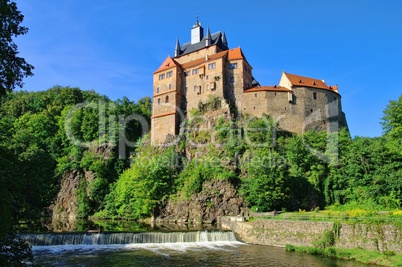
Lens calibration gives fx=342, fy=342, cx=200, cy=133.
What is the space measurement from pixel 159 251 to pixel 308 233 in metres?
12.0

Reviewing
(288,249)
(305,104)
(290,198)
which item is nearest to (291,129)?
(305,104)

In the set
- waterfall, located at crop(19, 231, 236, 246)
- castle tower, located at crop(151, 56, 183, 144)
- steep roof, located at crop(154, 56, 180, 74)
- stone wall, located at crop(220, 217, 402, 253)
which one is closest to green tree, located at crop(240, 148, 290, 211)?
stone wall, located at crop(220, 217, 402, 253)

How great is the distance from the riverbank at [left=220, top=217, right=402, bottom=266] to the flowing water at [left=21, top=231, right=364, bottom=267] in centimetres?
107

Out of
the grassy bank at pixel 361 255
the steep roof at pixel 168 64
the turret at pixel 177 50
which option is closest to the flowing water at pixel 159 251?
the grassy bank at pixel 361 255

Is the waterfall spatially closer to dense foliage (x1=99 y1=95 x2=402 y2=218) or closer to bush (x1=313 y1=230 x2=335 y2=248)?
bush (x1=313 y1=230 x2=335 y2=248)

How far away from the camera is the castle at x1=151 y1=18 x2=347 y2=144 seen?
5934 cm

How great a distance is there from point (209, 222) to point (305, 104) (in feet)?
95.3

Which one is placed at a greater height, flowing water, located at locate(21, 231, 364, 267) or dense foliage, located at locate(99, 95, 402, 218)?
dense foliage, located at locate(99, 95, 402, 218)

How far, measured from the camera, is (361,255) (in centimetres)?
2322

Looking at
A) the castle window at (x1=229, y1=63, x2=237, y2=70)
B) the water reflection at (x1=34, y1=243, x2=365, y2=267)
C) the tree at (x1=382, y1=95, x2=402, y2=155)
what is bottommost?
the water reflection at (x1=34, y1=243, x2=365, y2=267)

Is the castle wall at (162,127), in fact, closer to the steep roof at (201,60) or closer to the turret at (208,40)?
the steep roof at (201,60)

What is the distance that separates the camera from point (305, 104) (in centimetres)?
6038

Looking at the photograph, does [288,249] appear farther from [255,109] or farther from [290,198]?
[255,109]

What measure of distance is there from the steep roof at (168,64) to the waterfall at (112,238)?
4068cm
